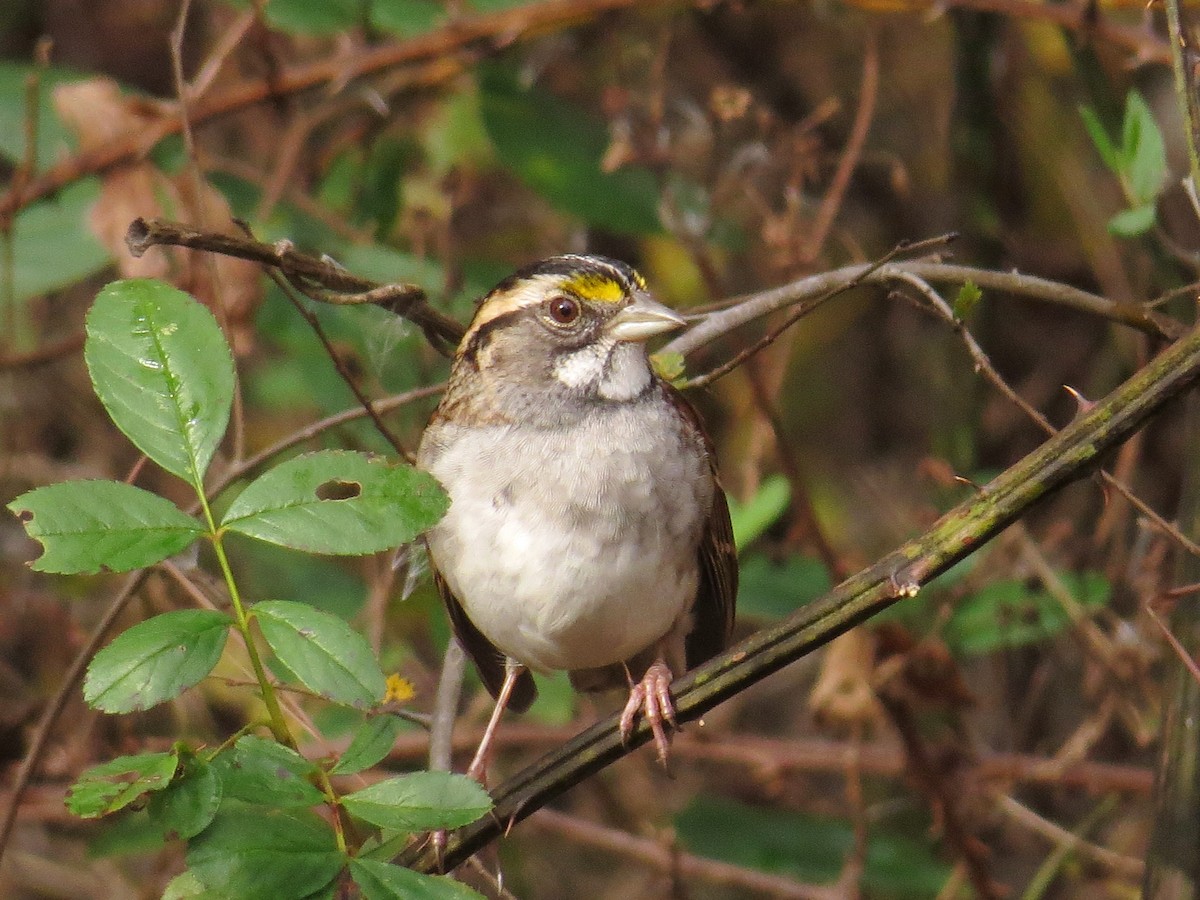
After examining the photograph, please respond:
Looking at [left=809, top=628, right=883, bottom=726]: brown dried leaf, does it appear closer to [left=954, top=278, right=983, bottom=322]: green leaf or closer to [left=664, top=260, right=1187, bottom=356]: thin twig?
[left=664, top=260, right=1187, bottom=356]: thin twig

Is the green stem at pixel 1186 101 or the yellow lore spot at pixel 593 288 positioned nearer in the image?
the green stem at pixel 1186 101

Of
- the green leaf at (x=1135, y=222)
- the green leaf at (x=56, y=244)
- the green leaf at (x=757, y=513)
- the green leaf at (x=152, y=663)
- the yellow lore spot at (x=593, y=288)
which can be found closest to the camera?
the green leaf at (x=152, y=663)

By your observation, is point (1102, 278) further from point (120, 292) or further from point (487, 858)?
point (120, 292)

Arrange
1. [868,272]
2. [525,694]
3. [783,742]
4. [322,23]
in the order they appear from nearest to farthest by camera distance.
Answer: [868,272] → [525,694] → [322,23] → [783,742]

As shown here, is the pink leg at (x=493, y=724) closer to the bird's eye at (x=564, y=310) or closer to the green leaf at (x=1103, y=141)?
the bird's eye at (x=564, y=310)

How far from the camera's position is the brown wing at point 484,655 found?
11.2 ft

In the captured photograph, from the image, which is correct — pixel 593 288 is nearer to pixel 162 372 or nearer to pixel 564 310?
pixel 564 310

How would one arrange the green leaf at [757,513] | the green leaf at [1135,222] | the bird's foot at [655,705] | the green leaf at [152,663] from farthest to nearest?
the green leaf at [757,513], the green leaf at [1135,222], the bird's foot at [655,705], the green leaf at [152,663]

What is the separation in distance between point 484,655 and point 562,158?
167 cm

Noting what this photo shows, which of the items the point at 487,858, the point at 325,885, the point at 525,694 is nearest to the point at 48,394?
the point at 525,694

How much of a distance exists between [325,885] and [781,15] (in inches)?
185

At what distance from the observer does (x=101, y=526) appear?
6.48 ft

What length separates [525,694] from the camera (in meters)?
3.77

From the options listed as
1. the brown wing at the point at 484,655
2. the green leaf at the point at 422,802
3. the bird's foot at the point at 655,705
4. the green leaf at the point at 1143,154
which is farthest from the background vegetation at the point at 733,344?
the green leaf at the point at 422,802
